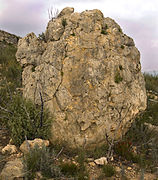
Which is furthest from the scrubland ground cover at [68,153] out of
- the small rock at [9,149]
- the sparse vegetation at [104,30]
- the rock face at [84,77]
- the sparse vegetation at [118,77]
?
the sparse vegetation at [104,30]

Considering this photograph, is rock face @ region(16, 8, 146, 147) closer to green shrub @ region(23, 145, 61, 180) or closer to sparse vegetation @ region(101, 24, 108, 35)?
sparse vegetation @ region(101, 24, 108, 35)

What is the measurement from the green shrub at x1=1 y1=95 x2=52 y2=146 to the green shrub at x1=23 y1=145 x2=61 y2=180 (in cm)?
84

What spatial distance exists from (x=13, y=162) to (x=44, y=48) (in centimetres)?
371

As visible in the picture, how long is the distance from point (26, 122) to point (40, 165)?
1.40 m

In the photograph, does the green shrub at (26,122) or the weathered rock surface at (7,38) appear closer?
the green shrub at (26,122)

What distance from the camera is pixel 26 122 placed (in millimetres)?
4566

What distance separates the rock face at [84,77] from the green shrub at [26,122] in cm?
27

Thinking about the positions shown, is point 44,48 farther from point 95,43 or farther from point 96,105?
point 96,105

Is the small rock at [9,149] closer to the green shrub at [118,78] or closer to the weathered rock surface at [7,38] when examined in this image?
the green shrub at [118,78]

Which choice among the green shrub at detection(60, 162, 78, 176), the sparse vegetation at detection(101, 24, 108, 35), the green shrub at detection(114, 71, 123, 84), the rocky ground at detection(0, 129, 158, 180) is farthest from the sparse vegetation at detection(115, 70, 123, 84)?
the green shrub at detection(60, 162, 78, 176)

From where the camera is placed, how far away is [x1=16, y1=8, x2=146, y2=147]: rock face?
4750mm

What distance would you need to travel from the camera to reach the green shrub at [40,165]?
3397mm

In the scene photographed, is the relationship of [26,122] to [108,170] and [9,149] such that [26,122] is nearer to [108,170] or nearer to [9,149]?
[9,149]

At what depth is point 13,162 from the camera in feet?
12.0
